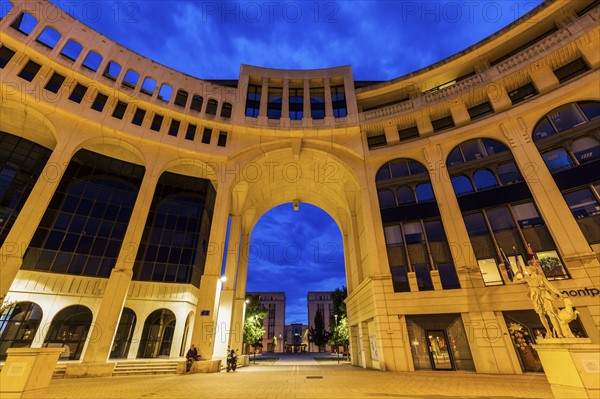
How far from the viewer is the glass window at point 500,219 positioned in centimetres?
1770

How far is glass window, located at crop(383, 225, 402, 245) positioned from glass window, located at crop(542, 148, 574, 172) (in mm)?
10946

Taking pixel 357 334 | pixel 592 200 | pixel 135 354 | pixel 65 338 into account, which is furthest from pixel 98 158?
pixel 592 200

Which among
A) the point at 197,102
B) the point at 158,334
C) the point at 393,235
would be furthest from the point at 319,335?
the point at 197,102

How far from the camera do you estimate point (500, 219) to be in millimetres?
18078

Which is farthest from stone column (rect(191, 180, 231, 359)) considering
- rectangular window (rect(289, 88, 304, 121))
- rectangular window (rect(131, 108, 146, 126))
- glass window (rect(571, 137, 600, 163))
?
glass window (rect(571, 137, 600, 163))

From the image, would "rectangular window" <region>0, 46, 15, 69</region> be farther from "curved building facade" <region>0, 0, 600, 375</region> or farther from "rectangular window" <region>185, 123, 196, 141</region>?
"rectangular window" <region>185, 123, 196, 141</region>

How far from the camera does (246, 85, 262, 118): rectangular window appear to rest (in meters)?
27.2

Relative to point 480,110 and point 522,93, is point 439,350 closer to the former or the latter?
point 480,110

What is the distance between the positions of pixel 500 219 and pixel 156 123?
29469 mm

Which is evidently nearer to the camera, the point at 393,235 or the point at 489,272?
the point at 489,272

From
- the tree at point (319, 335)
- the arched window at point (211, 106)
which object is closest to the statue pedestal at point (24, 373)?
the arched window at point (211, 106)

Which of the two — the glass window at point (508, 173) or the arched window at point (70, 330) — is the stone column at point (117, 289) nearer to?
the arched window at point (70, 330)

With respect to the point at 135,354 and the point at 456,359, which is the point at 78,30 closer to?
the point at 135,354

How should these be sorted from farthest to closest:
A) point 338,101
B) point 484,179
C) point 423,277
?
point 338,101
point 484,179
point 423,277
